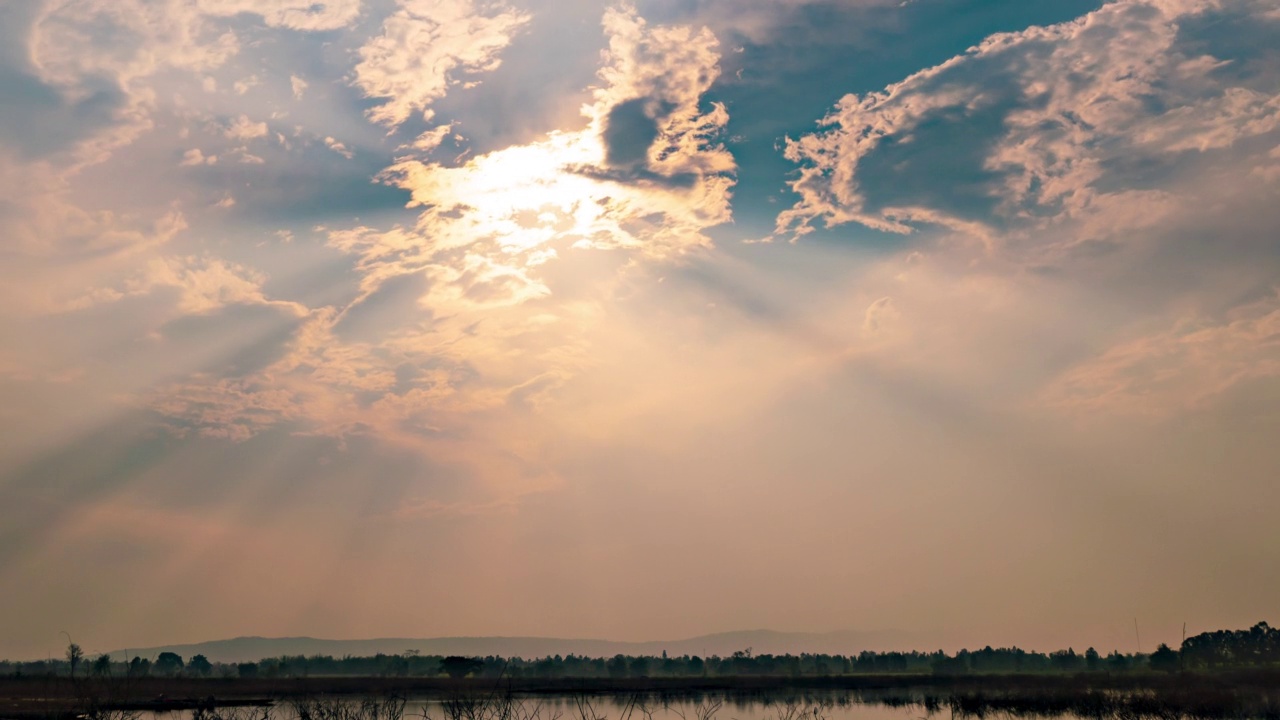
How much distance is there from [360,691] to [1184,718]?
263 feet

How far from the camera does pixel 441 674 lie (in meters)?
179

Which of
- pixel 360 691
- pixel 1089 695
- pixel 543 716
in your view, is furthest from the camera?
pixel 360 691

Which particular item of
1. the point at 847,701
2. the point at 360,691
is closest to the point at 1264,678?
the point at 847,701

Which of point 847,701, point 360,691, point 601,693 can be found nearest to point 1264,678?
point 847,701

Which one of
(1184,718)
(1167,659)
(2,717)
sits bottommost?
(1167,659)

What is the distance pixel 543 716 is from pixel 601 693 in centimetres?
4999

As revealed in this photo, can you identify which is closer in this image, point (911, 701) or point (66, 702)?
point (66, 702)

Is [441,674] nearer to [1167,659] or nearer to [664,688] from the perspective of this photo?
[664,688]

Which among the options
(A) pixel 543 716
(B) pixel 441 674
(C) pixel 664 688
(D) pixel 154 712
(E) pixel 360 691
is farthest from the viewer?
(B) pixel 441 674

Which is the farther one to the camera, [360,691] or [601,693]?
[601,693]

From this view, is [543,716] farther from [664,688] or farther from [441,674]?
[441,674]

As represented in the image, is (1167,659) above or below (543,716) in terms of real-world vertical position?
below

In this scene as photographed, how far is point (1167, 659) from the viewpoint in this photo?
181375 mm

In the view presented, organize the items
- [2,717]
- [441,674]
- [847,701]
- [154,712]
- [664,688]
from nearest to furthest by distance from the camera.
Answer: [2,717]
[154,712]
[847,701]
[664,688]
[441,674]
